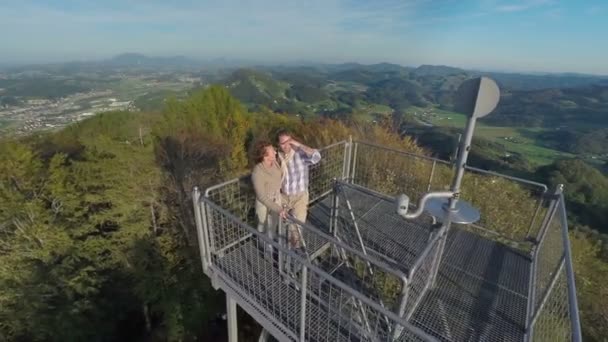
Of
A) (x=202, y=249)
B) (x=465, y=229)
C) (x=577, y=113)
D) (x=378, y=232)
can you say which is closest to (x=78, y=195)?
(x=202, y=249)

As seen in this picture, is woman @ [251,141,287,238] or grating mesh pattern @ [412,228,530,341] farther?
woman @ [251,141,287,238]

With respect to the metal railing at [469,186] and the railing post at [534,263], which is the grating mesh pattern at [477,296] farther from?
the metal railing at [469,186]

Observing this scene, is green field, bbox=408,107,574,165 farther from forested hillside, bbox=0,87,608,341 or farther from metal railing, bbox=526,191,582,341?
metal railing, bbox=526,191,582,341

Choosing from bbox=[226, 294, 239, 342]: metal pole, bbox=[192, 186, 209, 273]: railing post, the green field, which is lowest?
the green field

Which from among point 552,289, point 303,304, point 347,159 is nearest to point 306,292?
point 303,304

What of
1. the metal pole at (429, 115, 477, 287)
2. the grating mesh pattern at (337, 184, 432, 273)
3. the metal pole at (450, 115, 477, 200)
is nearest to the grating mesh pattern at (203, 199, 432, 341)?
the grating mesh pattern at (337, 184, 432, 273)

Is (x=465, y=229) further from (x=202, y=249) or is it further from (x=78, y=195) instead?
(x=78, y=195)
